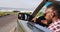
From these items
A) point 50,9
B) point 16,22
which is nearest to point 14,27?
point 16,22

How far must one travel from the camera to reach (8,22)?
1127 mm

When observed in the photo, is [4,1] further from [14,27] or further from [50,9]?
[50,9]

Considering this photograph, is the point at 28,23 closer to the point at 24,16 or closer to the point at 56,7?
the point at 24,16

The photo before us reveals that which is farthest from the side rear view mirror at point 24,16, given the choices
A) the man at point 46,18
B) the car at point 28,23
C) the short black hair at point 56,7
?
the short black hair at point 56,7

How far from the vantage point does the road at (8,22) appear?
3.60 feet

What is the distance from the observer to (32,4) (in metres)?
1.16

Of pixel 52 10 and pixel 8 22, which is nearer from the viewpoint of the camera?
pixel 52 10

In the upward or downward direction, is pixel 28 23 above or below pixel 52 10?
below

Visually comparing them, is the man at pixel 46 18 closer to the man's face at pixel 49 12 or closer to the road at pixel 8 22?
the man's face at pixel 49 12

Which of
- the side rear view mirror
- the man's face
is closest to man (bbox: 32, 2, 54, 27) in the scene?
the man's face

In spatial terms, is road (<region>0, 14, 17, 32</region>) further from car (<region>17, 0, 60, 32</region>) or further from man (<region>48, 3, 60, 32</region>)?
man (<region>48, 3, 60, 32</region>)

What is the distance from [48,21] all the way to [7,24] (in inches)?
16.3

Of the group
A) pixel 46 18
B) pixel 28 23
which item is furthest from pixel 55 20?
pixel 28 23

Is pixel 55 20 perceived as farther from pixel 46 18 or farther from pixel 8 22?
pixel 8 22
